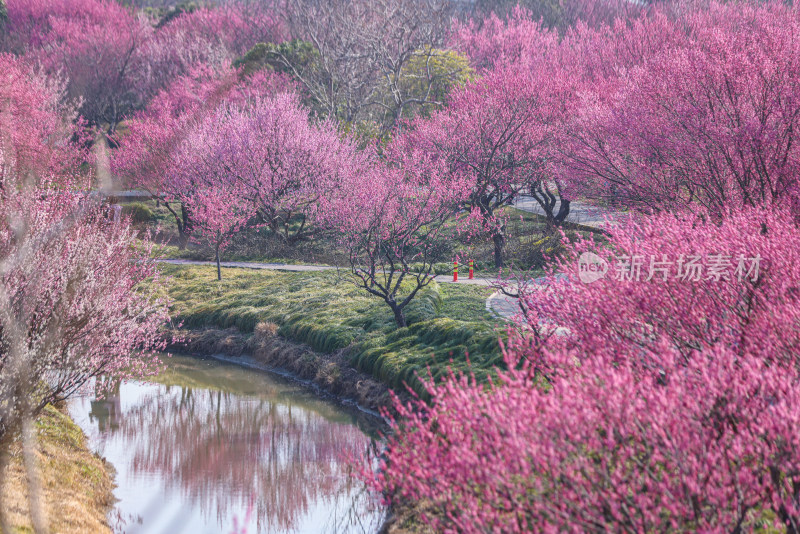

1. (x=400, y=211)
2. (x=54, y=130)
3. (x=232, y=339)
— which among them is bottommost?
(x=232, y=339)

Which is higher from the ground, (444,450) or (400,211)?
(400,211)

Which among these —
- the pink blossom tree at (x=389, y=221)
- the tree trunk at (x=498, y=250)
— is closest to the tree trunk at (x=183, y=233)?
the pink blossom tree at (x=389, y=221)

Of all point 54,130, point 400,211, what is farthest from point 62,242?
point 54,130

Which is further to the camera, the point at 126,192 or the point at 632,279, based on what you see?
the point at 126,192

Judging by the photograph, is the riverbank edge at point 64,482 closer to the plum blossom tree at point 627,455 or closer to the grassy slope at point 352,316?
the grassy slope at point 352,316

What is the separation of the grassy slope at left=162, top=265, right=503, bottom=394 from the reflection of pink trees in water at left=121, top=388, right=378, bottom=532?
276cm

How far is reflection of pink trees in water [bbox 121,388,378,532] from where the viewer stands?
14570mm

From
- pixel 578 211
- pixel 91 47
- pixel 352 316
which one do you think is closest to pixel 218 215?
pixel 352 316

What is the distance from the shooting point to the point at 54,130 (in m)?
39.0

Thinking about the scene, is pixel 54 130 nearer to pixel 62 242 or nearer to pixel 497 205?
pixel 497 205

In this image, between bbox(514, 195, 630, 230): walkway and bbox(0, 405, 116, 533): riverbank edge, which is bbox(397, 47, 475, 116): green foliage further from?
bbox(0, 405, 116, 533): riverbank edge

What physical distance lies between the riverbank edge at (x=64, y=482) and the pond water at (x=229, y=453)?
16.1 inches

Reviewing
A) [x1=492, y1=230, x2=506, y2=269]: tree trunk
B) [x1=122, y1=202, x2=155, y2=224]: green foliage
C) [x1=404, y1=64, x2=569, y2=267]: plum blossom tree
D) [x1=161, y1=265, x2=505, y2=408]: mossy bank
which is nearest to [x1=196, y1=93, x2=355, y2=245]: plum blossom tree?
[x1=161, y1=265, x2=505, y2=408]: mossy bank

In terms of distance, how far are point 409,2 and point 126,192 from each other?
25275 mm
